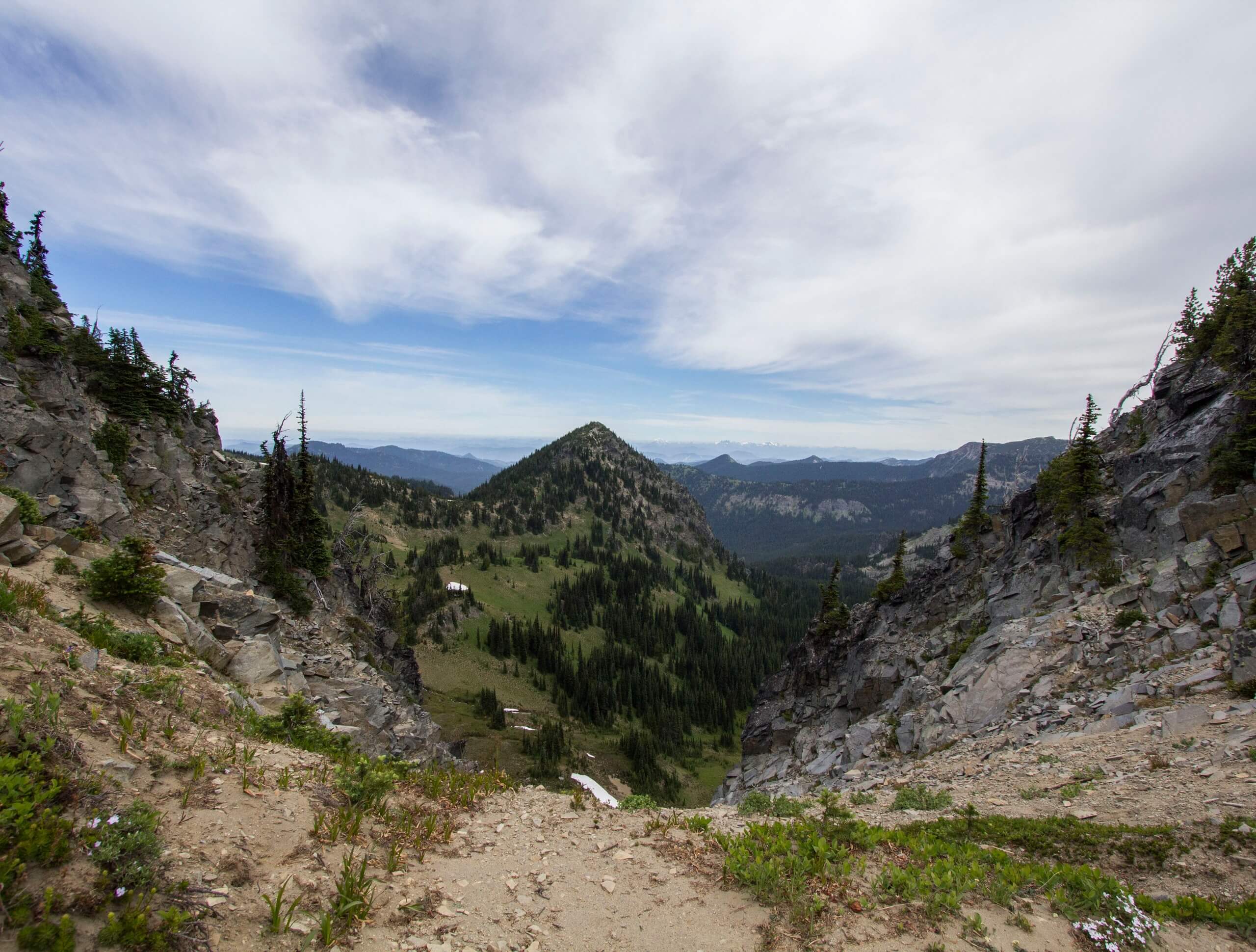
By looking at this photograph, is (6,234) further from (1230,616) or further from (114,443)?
(1230,616)

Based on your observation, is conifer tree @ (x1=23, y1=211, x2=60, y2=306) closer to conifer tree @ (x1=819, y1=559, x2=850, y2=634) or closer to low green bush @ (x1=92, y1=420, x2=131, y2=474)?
low green bush @ (x1=92, y1=420, x2=131, y2=474)

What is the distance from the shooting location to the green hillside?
86.1 metres

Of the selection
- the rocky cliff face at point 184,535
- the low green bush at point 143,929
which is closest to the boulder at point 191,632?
the rocky cliff face at point 184,535

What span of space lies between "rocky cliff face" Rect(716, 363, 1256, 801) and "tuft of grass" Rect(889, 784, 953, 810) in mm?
7089

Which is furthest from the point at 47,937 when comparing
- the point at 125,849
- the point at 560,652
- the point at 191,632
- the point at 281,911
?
the point at 560,652

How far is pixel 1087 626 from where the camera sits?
76.1 ft

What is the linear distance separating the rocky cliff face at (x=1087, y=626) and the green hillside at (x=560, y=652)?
4155 cm

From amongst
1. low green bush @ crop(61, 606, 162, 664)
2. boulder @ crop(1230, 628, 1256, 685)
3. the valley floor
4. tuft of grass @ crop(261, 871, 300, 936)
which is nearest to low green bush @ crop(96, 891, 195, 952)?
the valley floor

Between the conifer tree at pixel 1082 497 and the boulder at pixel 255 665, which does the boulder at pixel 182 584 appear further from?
the conifer tree at pixel 1082 497

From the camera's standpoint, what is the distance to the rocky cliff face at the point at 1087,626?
18.6 metres

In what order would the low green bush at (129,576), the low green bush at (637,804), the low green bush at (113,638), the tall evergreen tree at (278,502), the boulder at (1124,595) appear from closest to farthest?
the low green bush at (113,638) < the low green bush at (637,804) < the low green bush at (129,576) < the boulder at (1124,595) < the tall evergreen tree at (278,502)

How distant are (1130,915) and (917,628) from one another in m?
38.4

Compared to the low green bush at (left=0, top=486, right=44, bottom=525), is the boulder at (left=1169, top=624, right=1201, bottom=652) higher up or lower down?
lower down

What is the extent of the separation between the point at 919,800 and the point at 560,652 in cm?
12334
